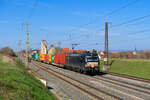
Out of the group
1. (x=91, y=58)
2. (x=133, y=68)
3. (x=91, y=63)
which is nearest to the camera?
(x=91, y=63)

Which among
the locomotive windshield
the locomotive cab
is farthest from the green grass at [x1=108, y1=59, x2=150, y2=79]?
the locomotive windshield

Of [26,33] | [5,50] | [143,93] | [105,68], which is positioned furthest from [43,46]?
[143,93]

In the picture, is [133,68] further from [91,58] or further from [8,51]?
[8,51]

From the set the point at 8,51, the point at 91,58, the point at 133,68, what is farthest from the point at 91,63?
the point at 8,51

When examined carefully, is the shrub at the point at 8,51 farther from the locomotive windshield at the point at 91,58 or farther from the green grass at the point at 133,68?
the locomotive windshield at the point at 91,58

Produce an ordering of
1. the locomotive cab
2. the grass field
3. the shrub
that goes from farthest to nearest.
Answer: the shrub → the grass field → the locomotive cab

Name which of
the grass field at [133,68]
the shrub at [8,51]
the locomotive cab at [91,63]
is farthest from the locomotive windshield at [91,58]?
the shrub at [8,51]

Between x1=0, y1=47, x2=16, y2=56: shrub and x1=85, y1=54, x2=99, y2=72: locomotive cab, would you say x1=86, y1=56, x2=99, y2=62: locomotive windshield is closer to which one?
x1=85, y1=54, x2=99, y2=72: locomotive cab

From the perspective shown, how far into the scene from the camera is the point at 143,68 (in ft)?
113

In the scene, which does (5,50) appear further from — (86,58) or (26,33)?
(86,58)

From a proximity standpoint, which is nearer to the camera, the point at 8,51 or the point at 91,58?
the point at 91,58

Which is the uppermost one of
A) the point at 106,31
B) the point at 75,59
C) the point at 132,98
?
the point at 106,31

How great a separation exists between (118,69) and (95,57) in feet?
29.6

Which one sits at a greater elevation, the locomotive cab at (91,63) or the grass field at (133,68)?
the locomotive cab at (91,63)
